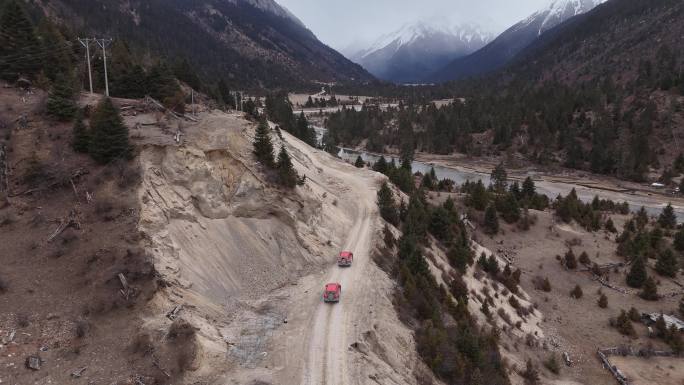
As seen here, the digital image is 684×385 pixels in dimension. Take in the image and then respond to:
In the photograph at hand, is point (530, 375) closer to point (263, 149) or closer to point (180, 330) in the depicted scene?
point (180, 330)

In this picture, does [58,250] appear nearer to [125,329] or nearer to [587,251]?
[125,329]

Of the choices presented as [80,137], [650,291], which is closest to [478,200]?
[650,291]

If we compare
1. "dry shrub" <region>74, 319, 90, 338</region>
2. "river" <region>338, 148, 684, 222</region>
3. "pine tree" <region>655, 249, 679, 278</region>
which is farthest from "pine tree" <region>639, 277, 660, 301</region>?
"dry shrub" <region>74, 319, 90, 338</region>

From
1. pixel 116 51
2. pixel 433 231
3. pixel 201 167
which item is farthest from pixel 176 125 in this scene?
pixel 116 51

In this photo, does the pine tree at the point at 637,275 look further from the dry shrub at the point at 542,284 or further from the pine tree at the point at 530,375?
the pine tree at the point at 530,375

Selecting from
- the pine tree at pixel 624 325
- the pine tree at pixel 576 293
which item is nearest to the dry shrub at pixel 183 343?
the pine tree at pixel 624 325

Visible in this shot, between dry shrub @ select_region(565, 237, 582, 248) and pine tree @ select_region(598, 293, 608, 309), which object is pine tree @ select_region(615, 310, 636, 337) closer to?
pine tree @ select_region(598, 293, 608, 309)
